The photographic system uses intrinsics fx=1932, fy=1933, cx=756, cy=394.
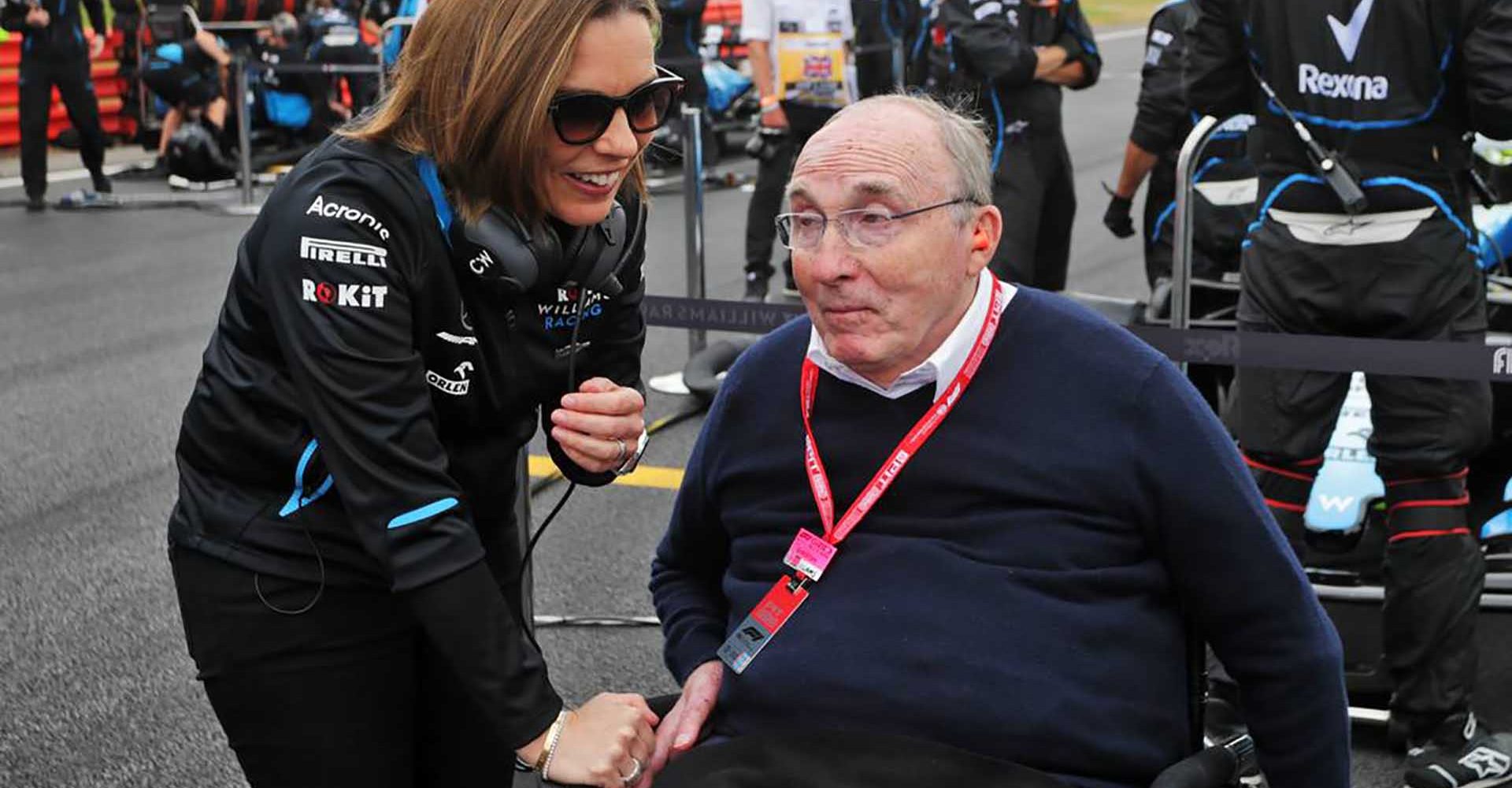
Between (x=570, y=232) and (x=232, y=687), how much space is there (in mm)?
755

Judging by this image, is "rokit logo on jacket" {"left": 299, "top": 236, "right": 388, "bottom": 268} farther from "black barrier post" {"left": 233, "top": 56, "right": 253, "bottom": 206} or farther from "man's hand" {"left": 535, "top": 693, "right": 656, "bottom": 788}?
"black barrier post" {"left": 233, "top": 56, "right": 253, "bottom": 206}

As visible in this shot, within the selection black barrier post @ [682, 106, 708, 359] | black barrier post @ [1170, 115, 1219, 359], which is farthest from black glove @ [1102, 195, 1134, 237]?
black barrier post @ [1170, 115, 1219, 359]

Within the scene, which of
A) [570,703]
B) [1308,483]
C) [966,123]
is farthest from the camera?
[570,703]

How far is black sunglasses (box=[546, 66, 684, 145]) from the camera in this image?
2381 mm

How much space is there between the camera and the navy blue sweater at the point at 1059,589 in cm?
252

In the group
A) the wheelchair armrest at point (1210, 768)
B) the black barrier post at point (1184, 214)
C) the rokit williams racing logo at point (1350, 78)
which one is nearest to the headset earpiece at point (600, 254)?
the wheelchair armrest at point (1210, 768)

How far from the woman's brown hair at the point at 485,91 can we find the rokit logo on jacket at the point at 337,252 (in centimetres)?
15

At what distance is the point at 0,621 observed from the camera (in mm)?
5223

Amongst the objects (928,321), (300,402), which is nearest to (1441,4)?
(928,321)

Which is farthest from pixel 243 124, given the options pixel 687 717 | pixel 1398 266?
pixel 687 717

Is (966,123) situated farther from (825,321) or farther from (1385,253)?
(1385,253)

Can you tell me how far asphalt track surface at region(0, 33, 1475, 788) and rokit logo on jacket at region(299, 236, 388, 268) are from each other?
7.39 ft

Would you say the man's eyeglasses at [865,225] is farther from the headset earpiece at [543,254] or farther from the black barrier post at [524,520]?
the black barrier post at [524,520]

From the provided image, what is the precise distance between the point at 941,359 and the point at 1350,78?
1.88 metres
